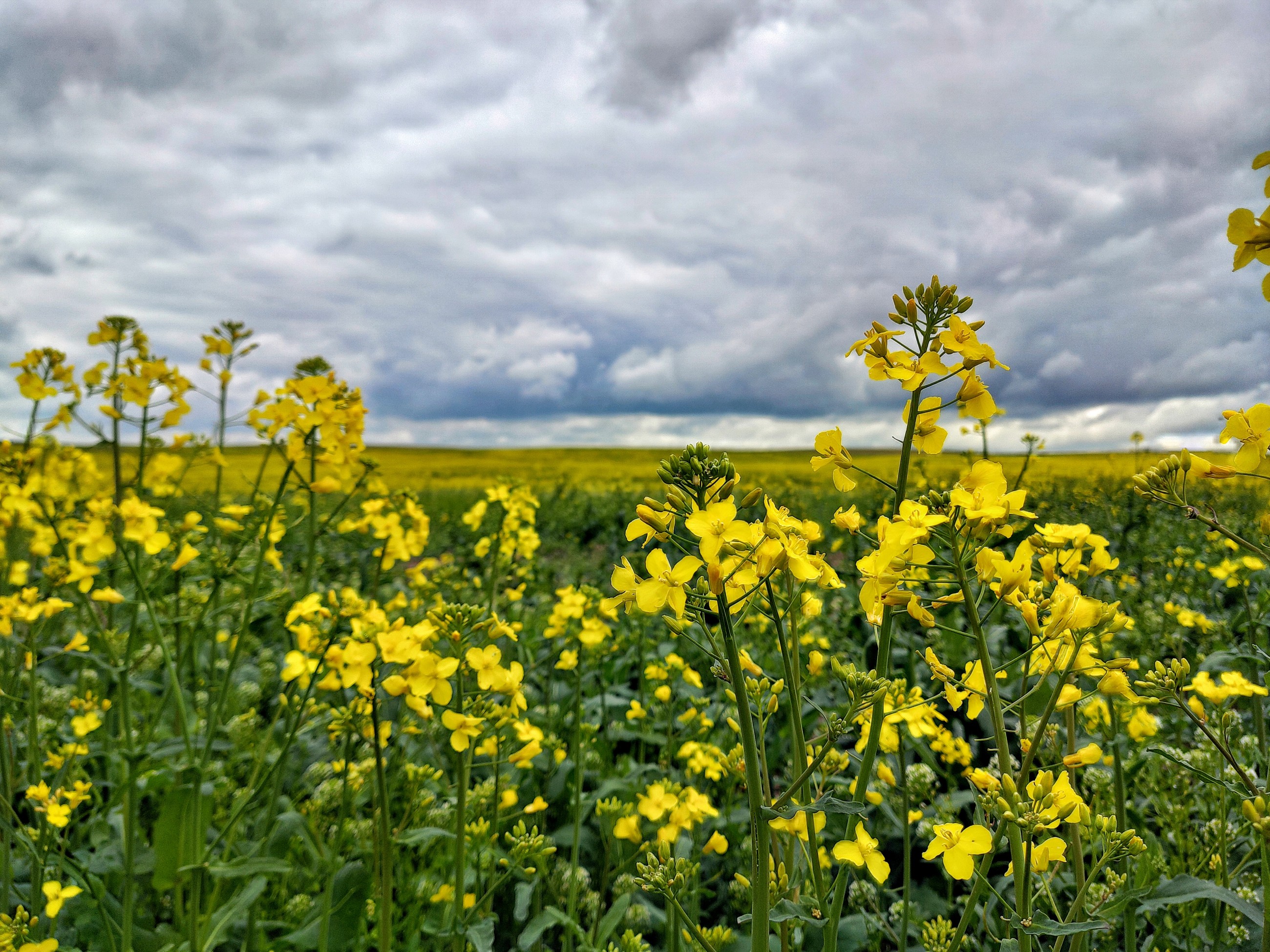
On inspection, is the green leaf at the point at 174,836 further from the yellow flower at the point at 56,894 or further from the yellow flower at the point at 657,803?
the yellow flower at the point at 657,803

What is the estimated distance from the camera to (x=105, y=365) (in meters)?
3.22

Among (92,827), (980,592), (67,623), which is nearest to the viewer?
(980,592)

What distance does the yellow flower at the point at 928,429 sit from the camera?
1.64 metres

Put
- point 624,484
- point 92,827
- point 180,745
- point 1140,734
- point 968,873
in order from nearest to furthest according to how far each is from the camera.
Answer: point 968,873 → point 1140,734 → point 180,745 → point 92,827 → point 624,484

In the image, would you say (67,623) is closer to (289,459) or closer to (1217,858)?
(289,459)

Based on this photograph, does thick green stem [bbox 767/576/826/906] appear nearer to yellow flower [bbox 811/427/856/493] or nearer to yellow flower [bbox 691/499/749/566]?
yellow flower [bbox 691/499/749/566]

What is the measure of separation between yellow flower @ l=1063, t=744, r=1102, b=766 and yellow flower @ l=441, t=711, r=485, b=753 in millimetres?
1503

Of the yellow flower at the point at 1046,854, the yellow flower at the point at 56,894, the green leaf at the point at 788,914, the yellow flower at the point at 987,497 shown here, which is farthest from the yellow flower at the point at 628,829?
the yellow flower at the point at 56,894

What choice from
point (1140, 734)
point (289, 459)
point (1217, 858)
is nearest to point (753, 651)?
point (1140, 734)

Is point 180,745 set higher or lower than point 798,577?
lower

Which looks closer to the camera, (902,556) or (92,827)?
(902,556)

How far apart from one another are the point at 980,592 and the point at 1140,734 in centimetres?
187

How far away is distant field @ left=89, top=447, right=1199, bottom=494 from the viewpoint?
619 centimetres

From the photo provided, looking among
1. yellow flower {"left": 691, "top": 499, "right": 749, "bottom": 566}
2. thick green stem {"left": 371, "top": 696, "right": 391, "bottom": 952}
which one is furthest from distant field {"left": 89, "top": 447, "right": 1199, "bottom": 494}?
thick green stem {"left": 371, "top": 696, "right": 391, "bottom": 952}
